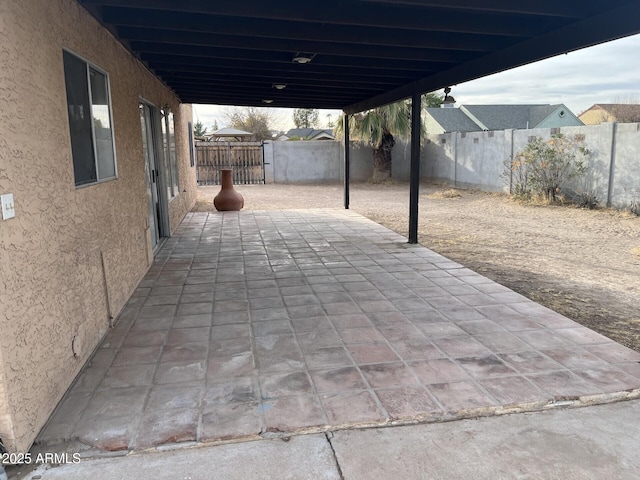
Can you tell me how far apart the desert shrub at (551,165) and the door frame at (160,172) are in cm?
894

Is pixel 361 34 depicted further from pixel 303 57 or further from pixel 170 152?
pixel 170 152

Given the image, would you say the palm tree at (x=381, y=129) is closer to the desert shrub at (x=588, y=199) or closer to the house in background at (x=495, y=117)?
the desert shrub at (x=588, y=199)

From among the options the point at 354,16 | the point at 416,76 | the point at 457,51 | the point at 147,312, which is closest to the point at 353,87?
the point at 416,76

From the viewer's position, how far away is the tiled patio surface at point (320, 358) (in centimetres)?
251

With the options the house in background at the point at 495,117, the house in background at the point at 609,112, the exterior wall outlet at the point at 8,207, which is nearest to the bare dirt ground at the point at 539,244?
the exterior wall outlet at the point at 8,207

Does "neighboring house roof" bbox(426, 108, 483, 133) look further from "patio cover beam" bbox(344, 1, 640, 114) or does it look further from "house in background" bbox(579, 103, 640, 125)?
"patio cover beam" bbox(344, 1, 640, 114)

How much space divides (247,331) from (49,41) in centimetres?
237

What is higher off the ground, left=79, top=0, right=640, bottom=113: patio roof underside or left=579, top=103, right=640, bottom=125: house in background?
left=579, top=103, right=640, bottom=125: house in background

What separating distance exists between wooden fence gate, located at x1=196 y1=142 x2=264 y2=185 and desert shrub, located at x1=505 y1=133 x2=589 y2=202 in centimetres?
1019

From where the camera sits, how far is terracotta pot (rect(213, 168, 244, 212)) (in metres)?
10.8

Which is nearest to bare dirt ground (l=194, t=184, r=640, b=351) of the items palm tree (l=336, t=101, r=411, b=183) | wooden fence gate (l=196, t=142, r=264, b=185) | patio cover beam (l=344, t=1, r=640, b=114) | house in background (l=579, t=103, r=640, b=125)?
patio cover beam (l=344, t=1, r=640, b=114)

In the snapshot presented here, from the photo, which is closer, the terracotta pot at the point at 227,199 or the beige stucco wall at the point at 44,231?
the beige stucco wall at the point at 44,231

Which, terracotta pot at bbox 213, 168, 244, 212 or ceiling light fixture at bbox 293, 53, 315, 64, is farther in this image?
terracotta pot at bbox 213, 168, 244, 212

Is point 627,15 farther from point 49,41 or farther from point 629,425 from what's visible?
point 49,41
